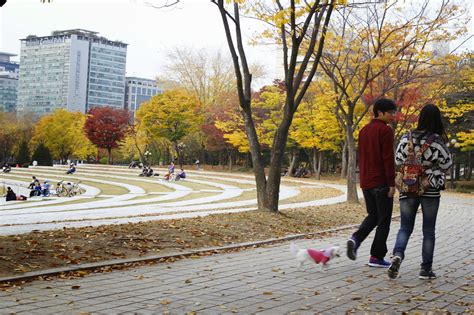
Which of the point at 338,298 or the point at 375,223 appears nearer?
the point at 338,298

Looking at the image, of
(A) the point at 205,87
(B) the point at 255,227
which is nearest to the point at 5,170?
(A) the point at 205,87

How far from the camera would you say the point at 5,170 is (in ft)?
159

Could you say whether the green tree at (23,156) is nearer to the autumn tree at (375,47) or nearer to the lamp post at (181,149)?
the lamp post at (181,149)

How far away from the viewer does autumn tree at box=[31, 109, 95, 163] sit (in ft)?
219

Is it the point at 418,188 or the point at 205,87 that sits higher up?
the point at 205,87

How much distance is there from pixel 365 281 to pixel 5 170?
48174 mm

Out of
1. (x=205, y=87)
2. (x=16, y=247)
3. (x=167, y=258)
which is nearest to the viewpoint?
(x=16, y=247)

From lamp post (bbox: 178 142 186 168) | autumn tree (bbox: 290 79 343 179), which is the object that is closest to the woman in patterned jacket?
autumn tree (bbox: 290 79 343 179)

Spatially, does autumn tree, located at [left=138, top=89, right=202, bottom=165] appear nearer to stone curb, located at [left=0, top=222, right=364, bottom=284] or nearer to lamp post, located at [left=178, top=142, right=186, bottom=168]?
lamp post, located at [left=178, top=142, right=186, bottom=168]

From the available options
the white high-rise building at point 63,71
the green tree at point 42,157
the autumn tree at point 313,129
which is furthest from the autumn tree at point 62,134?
the white high-rise building at point 63,71

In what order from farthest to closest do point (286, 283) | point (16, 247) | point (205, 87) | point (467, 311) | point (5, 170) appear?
point (205, 87)
point (5, 170)
point (16, 247)
point (286, 283)
point (467, 311)

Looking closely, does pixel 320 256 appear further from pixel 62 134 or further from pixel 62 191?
pixel 62 134

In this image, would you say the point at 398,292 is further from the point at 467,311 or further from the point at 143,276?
the point at 143,276

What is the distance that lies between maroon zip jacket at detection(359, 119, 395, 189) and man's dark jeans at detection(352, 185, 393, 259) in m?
0.09
